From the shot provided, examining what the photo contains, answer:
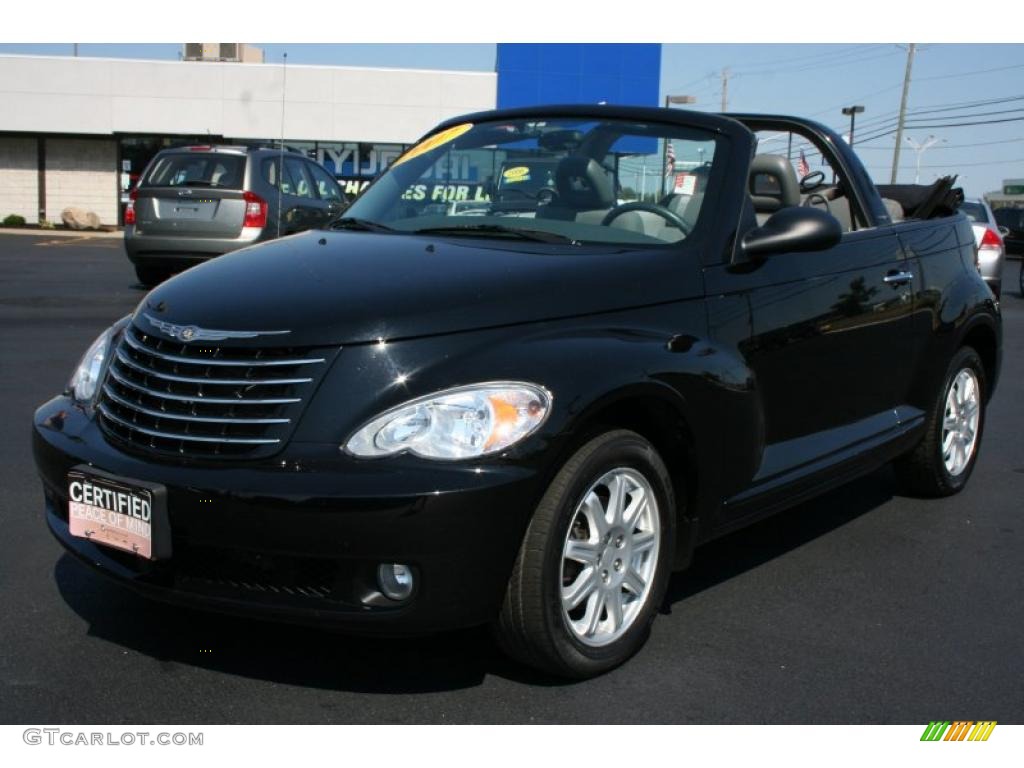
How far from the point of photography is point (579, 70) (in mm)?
31641

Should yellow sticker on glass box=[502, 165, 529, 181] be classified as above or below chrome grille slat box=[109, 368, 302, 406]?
above

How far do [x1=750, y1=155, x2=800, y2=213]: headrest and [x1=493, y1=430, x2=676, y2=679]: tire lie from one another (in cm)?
186

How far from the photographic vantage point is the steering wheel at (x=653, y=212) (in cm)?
430

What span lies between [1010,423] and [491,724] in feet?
19.2

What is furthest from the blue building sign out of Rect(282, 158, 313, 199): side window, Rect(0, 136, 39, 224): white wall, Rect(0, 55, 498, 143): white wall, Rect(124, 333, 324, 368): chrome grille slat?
Rect(124, 333, 324, 368): chrome grille slat

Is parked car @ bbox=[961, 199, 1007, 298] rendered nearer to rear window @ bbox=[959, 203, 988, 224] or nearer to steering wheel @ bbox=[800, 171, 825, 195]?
rear window @ bbox=[959, 203, 988, 224]

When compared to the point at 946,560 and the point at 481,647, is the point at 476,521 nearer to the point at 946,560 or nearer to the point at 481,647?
the point at 481,647

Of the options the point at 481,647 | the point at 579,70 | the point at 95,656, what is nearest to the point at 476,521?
the point at 481,647

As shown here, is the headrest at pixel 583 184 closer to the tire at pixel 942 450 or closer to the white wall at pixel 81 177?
the tire at pixel 942 450

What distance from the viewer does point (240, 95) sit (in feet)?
108

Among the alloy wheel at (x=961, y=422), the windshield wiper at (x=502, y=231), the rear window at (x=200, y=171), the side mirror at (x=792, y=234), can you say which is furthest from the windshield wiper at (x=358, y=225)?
the rear window at (x=200, y=171)

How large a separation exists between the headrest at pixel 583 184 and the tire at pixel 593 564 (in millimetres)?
1132

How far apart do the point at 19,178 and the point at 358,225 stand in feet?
111

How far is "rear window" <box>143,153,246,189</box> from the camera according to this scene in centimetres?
1396
